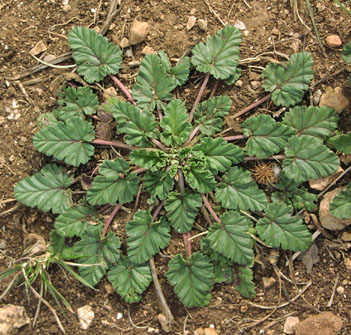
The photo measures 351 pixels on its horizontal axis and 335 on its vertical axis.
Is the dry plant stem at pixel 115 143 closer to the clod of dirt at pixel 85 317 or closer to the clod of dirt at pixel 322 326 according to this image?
the clod of dirt at pixel 85 317

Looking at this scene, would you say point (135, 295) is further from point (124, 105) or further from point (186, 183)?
point (124, 105)

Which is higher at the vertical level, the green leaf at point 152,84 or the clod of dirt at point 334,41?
the green leaf at point 152,84

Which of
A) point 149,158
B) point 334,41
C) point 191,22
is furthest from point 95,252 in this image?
point 334,41

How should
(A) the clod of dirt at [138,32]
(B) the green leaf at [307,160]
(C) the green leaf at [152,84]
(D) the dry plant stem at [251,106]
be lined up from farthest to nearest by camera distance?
(A) the clod of dirt at [138,32], (D) the dry plant stem at [251,106], (C) the green leaf at [152,84], (B) the green leaf at [307,160]

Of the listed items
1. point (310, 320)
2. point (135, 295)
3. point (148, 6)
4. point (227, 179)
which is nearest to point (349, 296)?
point (310, 320)

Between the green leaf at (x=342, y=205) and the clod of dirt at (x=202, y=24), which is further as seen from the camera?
the clod of dirt at (x=202, y=24)

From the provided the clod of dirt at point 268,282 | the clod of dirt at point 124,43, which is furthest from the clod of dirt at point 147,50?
the clod of dirt at point 268,282
